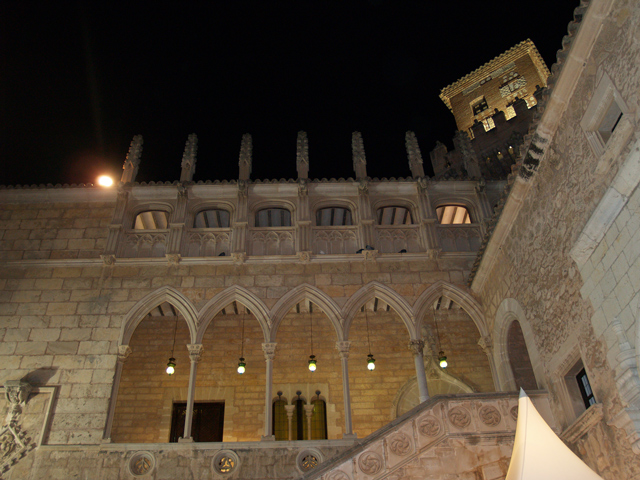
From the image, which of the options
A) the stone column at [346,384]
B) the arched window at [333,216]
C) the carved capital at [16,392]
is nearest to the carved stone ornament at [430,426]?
the stone column at [346,384]

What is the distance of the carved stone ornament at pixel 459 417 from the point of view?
8.33 meters

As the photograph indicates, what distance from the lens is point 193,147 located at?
582 inches

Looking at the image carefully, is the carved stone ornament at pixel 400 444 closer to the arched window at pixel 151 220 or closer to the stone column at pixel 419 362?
the stone column at pixel 419 362

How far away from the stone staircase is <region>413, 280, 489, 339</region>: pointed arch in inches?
133

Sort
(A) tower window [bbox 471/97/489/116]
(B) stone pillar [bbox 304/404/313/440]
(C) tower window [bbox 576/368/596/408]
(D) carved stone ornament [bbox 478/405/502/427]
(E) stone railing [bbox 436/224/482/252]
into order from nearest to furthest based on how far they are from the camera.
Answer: (C) tower window [bbox 576/368/596/408], (D) carved stone ornament [bbox 478/405/502/427], (E) stone railing [bbox 436/224/482/252], (B) stone pillar [bbox 304/404/313/440], (A) tower window [bbox 471/97/489/116]

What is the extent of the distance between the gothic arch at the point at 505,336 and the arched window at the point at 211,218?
8.38 meters

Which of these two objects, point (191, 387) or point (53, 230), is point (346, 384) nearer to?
point (191, 387)

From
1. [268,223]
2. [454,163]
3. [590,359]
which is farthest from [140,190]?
[454,163]

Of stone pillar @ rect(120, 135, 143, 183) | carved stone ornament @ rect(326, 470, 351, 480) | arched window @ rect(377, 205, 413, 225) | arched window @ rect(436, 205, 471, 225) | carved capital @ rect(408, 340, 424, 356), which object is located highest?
stone pillar @ rect(120, 135, 143, 183)

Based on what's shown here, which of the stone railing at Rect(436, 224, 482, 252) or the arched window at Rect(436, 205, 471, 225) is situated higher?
the arched window at Rect(436, 205, 471, 225)

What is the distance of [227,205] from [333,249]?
2.99 meters

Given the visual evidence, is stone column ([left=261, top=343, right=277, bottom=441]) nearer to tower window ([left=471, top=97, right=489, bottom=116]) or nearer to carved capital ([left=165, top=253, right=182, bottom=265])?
carved capital ([left=165, top=253, right=182, bottom=265])

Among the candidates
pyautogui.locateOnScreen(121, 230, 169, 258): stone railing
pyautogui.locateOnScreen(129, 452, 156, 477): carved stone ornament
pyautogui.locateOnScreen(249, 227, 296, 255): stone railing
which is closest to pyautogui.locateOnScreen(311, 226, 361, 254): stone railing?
pyautogui.locateOnScreen(249, 227, 296, 255): stone railing

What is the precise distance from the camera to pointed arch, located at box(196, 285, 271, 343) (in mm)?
11914
